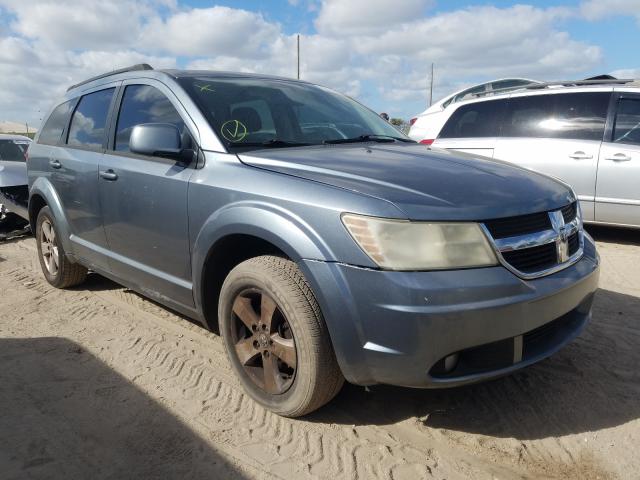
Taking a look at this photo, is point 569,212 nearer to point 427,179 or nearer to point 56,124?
point 427,179

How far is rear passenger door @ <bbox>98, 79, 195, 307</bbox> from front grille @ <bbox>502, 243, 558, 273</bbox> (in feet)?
5.55

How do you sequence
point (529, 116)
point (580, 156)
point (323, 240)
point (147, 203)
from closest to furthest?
point (323, 240) < point (147, 203) < point (580, 156) < point (529, 116)

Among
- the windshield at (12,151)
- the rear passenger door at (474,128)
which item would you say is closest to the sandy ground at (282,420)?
the rear passenger door at (474,128)

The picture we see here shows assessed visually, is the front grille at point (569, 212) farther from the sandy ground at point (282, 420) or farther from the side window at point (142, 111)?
the side window at point (142, 111)

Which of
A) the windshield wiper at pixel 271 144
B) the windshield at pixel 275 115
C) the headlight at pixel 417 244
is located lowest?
the headlight at pixel 417 244

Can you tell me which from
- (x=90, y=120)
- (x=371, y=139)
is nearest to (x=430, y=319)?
(x=371, y=139)

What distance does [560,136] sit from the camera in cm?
619

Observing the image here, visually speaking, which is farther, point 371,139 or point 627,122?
point 627,122

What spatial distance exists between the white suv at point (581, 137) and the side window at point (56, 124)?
181 inches

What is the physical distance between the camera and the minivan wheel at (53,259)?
4.65 meters

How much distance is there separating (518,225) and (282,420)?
147 centimetres

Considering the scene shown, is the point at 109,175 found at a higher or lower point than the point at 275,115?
lower

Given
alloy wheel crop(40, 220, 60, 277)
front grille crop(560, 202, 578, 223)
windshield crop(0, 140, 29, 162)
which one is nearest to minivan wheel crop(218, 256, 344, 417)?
front grille crop(560, 202, 578, 223)

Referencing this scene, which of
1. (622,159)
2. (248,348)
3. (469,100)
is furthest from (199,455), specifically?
(469,100)
